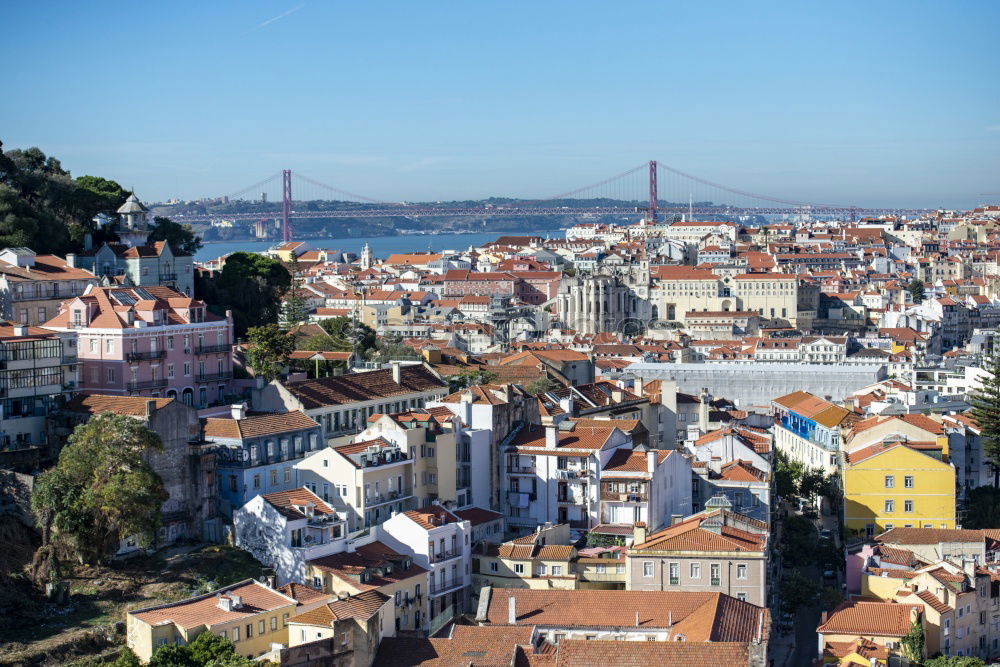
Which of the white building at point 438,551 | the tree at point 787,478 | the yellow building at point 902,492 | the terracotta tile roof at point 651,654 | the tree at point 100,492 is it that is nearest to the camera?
the terracotta tile roof at point 651,654

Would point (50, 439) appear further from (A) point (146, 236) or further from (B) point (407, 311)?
(B) point (407, 311)

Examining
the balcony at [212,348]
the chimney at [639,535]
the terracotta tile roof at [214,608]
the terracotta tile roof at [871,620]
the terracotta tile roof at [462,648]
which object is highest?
the balcony at [212,348]

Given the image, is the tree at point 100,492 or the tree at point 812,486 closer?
the tree at point 100,492

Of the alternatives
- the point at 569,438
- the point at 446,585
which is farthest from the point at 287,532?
the point at 569,438

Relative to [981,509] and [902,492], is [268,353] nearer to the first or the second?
[902,492]

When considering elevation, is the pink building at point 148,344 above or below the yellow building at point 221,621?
above

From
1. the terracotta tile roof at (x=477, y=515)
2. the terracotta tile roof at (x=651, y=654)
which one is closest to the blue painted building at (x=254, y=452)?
the terracotta tile roof at (x=477, y=515)

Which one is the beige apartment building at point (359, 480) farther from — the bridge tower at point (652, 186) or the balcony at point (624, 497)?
the bridge tower at point (652, 186)
